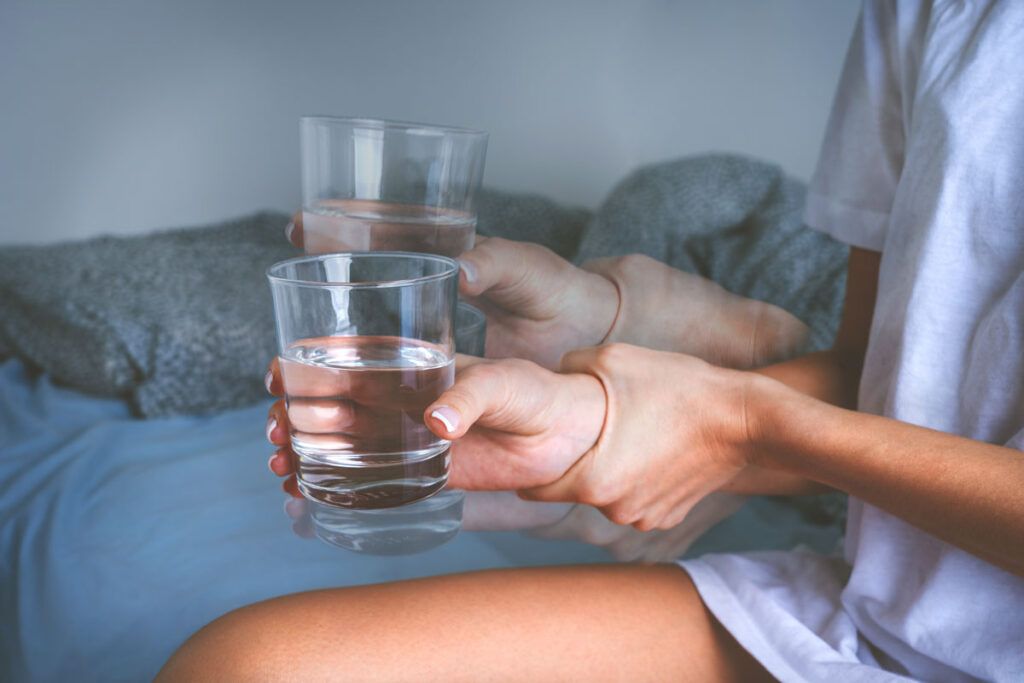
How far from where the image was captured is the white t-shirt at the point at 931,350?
17.7 inches

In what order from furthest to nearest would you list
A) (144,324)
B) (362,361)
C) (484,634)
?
1. (144,324)
2. (484,634)
3. (362,361)

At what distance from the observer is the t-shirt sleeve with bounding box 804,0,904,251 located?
0.53m

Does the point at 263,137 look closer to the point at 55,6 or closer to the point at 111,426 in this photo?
the point at 55,6

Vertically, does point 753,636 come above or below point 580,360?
below

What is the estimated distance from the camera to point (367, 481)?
36cm

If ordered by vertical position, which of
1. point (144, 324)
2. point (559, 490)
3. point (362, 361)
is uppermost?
point (362, 361)

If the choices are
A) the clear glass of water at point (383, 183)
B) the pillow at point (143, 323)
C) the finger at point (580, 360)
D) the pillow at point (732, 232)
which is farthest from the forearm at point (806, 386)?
the pillow at point (143, 323)

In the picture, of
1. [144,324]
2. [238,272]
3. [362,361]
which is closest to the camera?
[362,361]

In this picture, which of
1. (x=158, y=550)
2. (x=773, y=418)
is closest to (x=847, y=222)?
(x=773, y=418)

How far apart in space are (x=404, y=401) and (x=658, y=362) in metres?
0.19

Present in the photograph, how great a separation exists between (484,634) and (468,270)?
20 centimetres

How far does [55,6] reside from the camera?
2.18 feet

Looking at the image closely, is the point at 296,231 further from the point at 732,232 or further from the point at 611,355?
the point at 732,232

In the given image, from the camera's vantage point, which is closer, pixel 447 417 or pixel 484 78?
pixel 447 417
